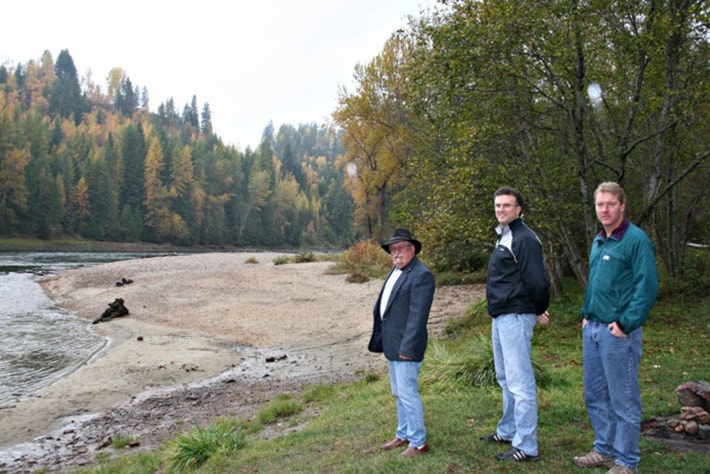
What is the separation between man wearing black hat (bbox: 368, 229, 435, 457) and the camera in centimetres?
489

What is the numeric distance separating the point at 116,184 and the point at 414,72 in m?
81.7

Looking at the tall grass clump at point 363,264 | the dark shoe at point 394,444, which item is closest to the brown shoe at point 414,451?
the dark shoe at point 394,444

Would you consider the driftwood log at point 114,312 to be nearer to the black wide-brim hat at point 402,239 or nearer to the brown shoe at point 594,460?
the black wide-brim hat at point 402,239

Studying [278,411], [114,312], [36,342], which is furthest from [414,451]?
[114,312]

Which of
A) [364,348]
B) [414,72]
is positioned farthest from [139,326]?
[414,72]

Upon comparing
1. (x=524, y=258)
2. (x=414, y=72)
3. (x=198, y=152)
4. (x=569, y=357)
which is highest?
(x=198, y=152)

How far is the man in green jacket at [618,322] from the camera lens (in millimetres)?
3988

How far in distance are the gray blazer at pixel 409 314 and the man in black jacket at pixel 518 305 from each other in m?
0.59

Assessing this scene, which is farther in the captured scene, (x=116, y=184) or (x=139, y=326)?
(x=116, y=184)

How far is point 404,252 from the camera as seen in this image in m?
5.13

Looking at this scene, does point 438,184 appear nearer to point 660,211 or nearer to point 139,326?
point 660,211

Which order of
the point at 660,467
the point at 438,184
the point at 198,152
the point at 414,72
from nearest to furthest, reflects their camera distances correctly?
the point at 660,467, the point at 414,72, the point at 438,184, the point at 198,152

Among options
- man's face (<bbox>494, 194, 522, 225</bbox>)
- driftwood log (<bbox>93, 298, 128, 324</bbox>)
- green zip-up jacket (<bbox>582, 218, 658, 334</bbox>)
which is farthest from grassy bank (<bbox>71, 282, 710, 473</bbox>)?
driftwood log (<bbox>93, 298, 128, 324</bbox>)

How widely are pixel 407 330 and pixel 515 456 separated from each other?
1.36 m
